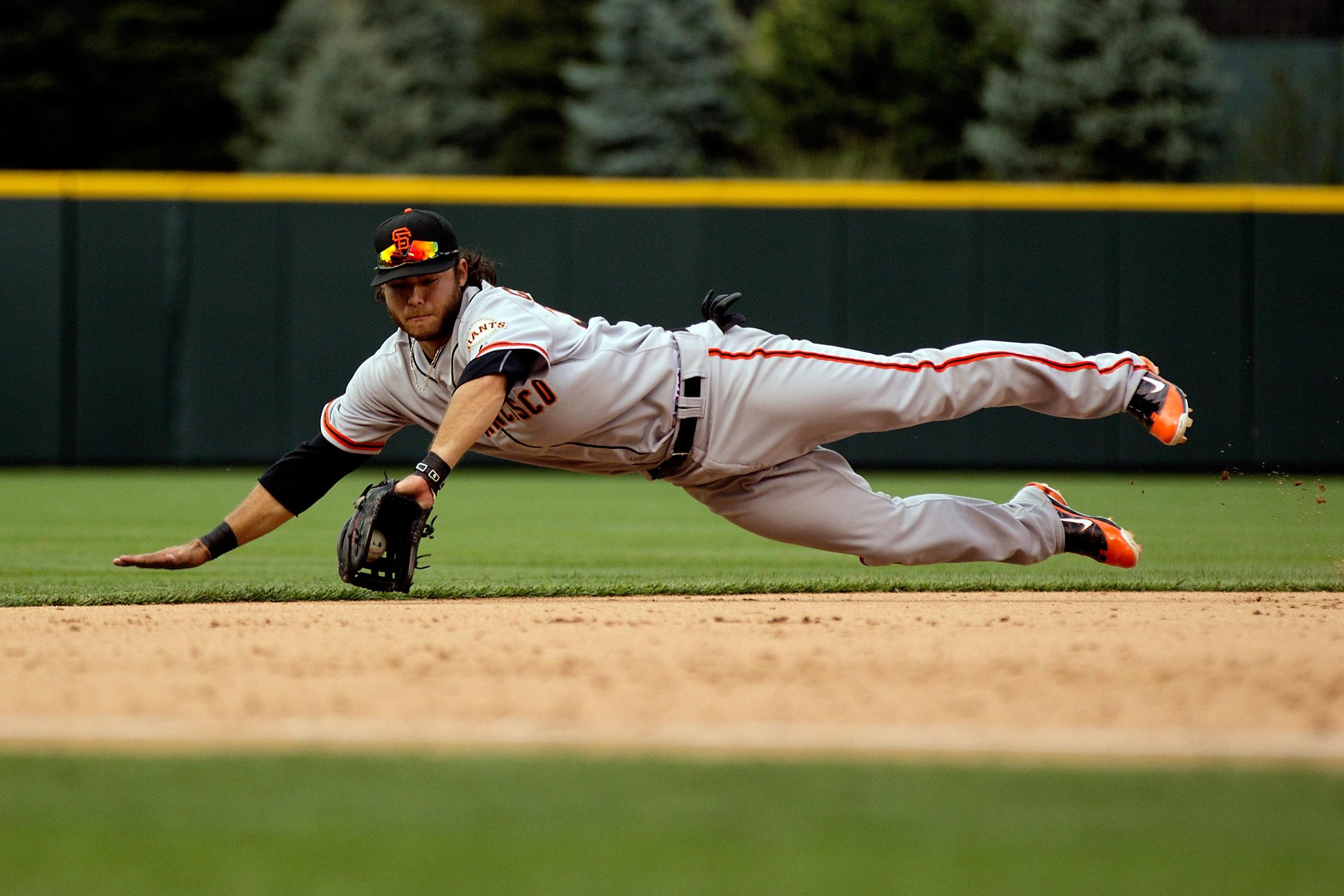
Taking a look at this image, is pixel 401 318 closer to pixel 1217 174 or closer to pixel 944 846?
pixel 944 846

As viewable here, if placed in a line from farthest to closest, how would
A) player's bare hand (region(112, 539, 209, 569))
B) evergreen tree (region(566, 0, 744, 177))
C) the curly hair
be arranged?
evergreen tree (region(566, 0, 744, 177)) < player's bare hand (region(112, 539, 209, 569)) < the curly hair

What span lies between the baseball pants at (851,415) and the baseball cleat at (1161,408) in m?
0.03

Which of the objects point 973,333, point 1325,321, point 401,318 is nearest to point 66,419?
point 973,333

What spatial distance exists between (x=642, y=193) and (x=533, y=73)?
2163cm

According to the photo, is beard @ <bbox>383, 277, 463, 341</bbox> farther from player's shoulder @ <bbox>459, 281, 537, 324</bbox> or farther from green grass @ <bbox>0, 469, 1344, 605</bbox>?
green grass @ <bbox>0, 469, 1344, 605</bbox>

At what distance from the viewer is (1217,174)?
22094mm

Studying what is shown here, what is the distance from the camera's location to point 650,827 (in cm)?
209

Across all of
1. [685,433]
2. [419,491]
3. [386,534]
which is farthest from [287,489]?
[685,433]

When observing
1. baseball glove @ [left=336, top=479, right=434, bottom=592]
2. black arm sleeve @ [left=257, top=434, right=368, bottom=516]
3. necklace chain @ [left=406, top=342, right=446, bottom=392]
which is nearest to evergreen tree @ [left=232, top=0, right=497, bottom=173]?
black arm sleeve @ [left=257, top=434, right=368, bottom=516]

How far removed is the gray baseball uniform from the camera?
4215 millimetres

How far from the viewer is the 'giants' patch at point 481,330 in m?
4.07

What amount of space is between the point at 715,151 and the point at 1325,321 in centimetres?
1770

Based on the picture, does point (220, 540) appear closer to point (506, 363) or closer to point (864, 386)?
point (506, 363)

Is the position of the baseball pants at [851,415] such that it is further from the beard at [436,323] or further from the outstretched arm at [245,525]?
the outstretched arm at [245,525]
